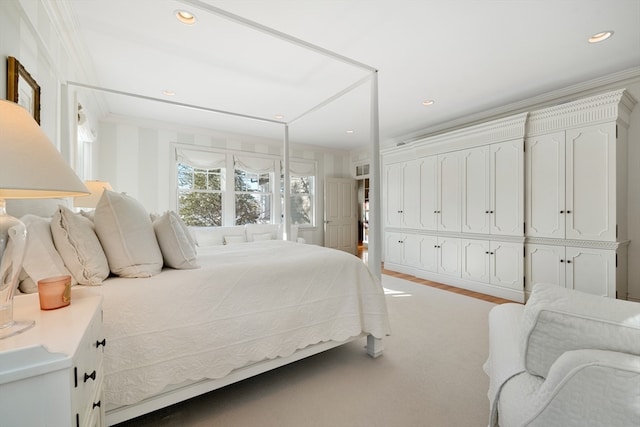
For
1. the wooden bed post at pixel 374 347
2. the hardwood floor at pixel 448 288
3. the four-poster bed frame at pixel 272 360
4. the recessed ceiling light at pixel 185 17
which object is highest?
the recessed ceiling light at pixel 185 17

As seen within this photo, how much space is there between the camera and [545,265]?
342cm

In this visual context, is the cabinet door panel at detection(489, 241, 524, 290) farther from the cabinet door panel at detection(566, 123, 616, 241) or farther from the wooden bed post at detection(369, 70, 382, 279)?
the wooden bed post at detection(369, 70, 382, 279)

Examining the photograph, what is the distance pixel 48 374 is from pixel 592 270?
4407 mm

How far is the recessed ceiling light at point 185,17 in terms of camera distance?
2.13 m

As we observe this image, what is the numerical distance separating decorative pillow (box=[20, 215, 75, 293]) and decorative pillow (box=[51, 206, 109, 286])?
0.03 m

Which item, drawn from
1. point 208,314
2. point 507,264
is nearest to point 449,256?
point 507,264

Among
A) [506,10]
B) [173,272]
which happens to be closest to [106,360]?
[173,272]

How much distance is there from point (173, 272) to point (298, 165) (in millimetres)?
5079

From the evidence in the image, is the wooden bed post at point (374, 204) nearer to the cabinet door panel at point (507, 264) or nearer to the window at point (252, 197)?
the cabinet door panel at point (507, 264)

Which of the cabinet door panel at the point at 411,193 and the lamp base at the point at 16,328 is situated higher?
the cabinet door panel at the point at 411,193

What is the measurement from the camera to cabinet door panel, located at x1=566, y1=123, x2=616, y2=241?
116 inches

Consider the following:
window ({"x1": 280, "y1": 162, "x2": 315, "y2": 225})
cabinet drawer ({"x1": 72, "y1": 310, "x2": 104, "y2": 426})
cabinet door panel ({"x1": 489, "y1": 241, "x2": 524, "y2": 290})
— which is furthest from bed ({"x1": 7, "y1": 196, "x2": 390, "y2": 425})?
window ({"x1": 280, "y1": 162, "x2": 315, "y2": 225})

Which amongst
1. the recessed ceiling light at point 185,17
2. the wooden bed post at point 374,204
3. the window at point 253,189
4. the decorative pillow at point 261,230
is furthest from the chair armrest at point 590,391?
the window at point 253,189

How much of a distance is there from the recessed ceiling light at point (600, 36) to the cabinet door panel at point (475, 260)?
96.1 inches
